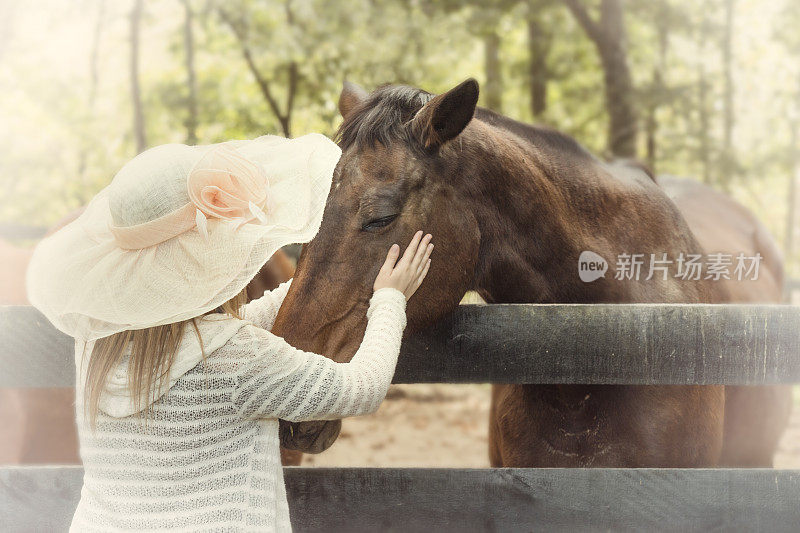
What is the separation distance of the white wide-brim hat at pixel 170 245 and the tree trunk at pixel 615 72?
778 centimetres

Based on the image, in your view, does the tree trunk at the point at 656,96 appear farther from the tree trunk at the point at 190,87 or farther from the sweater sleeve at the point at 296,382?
the sweater sleeve at the point at 296,382

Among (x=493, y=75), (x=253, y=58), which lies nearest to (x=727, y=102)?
(x=493, y=75)

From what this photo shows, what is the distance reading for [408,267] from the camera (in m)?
1.89

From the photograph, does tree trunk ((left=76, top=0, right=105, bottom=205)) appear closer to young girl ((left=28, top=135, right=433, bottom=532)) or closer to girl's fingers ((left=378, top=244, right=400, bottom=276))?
girl's fingers ((left=378, top=244, right=400, bottom=276))

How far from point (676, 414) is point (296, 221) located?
63.7 inches

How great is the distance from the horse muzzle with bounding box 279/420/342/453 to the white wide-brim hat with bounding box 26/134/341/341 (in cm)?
45

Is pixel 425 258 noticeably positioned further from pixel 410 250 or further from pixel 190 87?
pixel 190 87

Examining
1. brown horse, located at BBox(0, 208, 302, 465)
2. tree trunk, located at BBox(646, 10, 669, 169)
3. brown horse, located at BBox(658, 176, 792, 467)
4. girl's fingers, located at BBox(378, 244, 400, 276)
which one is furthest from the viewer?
tree trunk, located at BBox(646, 10, 669, 169)

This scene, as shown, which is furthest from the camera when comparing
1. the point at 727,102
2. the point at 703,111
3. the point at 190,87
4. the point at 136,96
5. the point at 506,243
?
the point at 136,96

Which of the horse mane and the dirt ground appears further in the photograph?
the dirt ground

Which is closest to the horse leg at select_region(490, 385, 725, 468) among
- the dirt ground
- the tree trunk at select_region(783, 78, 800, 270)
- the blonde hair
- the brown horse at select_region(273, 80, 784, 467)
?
the brown horse at select_region(273, 80, 784, 467)

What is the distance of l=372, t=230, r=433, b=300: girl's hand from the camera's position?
183 centimetres

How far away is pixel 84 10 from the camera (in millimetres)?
13422

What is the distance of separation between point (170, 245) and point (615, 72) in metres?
8.36
